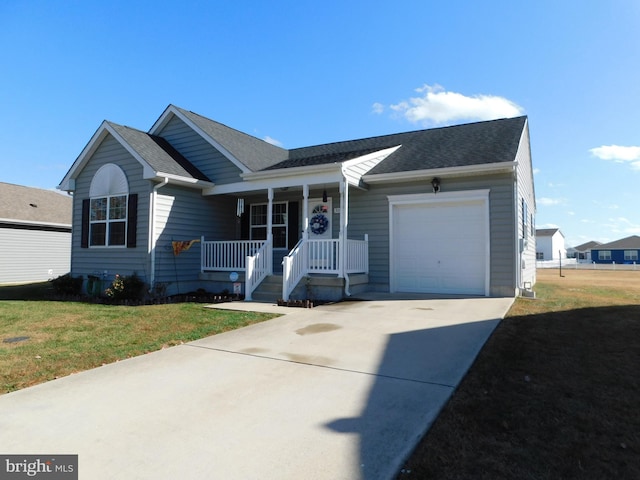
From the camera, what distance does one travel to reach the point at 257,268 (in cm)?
1066

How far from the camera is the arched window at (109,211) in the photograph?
1151 cm

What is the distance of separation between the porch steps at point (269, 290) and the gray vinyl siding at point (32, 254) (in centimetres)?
1403

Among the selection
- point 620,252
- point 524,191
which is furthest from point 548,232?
point 524,191

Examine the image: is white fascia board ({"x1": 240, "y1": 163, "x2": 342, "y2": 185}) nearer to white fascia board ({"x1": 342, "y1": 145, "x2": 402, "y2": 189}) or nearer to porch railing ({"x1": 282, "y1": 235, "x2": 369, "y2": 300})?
white fascia board ({"x1": 342, "y1": 145, "x2": 402, "y2": 189})

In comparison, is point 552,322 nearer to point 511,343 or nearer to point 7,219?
point 511,343

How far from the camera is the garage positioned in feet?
33.9

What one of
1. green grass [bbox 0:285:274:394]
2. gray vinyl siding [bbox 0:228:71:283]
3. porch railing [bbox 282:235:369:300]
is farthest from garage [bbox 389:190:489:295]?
gray vinyl siding [bbox 0:228:71:283]

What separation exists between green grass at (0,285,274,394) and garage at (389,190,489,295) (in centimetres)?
496

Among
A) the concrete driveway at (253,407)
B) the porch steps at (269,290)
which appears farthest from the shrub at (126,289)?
the concrete driveway at (253,407)

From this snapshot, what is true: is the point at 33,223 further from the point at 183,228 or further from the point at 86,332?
the point at 86,332

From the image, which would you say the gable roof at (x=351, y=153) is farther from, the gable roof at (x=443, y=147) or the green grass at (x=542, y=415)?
the green grass at (x=542, y=415)

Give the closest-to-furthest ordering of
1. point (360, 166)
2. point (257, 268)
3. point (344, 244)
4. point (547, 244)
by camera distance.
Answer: point (344, 244) < point (257, 268) < point (360, 166) < point (547, 244)

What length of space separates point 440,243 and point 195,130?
8.50m

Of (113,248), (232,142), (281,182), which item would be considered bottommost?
(113,248)
